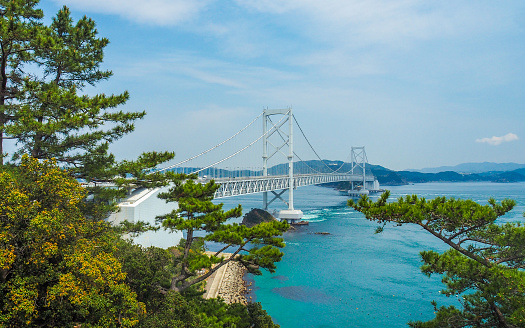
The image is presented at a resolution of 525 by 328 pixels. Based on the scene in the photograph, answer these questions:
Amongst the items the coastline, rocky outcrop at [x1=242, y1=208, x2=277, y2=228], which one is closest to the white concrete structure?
the coastline

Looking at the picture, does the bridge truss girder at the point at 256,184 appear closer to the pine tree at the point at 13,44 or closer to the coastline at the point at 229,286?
the coastline at the point at 229,286

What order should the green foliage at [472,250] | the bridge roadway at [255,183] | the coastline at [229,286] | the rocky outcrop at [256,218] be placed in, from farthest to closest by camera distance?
the rocky outcrop at [256,218]
the bridge roadway at [255,183]
the coastline at [229,286]
the green foliage at [472,250]

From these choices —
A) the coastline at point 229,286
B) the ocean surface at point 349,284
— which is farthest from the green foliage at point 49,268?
the ocean surface at point 349,284

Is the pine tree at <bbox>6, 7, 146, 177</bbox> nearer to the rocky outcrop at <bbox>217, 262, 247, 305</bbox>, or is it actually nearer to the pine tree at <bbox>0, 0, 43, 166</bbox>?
the pine tree at <bbox>0, 0, 43, 166</bbox>

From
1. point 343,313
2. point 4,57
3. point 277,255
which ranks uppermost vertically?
point 4,57

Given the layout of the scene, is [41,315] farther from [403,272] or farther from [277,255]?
[403,272]

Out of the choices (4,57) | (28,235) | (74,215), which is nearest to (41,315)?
(28,235)
